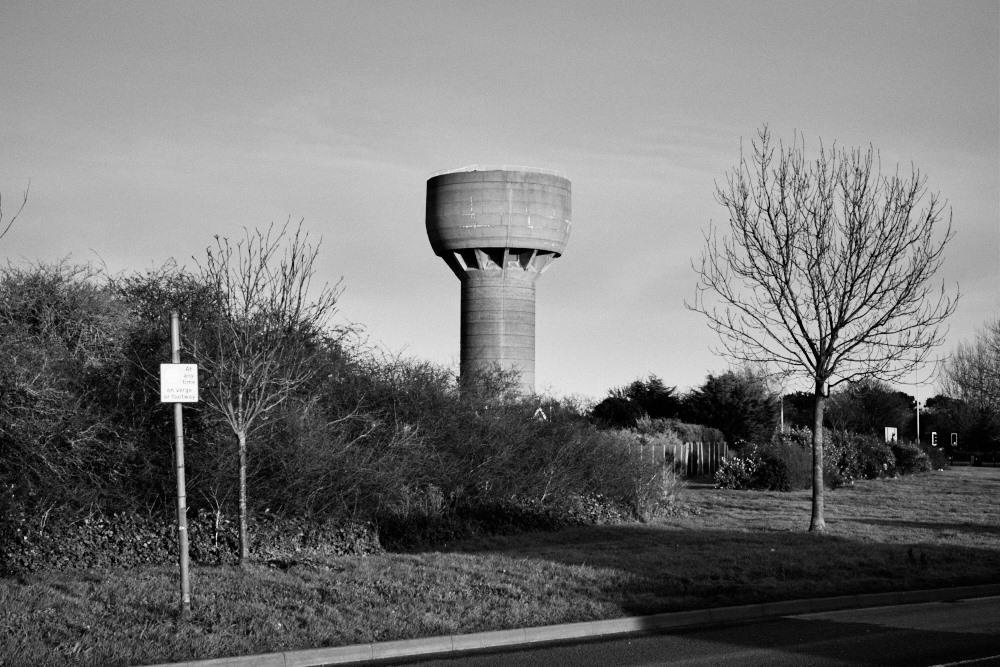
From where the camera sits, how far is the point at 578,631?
10977mm

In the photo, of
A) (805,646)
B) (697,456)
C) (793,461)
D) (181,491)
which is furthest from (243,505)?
(697,456)

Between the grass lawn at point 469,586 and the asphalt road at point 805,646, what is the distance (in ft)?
2.96

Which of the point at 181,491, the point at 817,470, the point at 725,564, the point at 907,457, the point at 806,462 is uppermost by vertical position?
the point at 181,491

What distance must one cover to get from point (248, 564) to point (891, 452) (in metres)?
29.3

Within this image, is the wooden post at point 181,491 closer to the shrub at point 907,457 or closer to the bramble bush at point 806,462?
the bramble bush at point 806,462

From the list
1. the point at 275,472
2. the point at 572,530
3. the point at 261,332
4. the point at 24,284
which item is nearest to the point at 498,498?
the point at 572,530

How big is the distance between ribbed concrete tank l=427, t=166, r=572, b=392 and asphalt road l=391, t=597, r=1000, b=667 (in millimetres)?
24412

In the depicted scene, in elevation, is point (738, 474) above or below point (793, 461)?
below

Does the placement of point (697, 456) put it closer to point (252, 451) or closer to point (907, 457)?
point (907, 457)

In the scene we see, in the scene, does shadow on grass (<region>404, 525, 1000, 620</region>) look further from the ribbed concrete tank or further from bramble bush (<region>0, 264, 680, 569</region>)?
the ribbed concrete tank

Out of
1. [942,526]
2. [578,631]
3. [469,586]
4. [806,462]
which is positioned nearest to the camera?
[578,631]

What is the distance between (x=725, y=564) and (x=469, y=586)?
13.5 ft

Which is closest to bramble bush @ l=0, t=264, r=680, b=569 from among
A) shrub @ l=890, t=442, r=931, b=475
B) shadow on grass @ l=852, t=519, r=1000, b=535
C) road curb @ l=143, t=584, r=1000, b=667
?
shadow on grass @ l=852, t=519, r=1000, b=535

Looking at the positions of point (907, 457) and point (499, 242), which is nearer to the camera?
point (499, 242)
